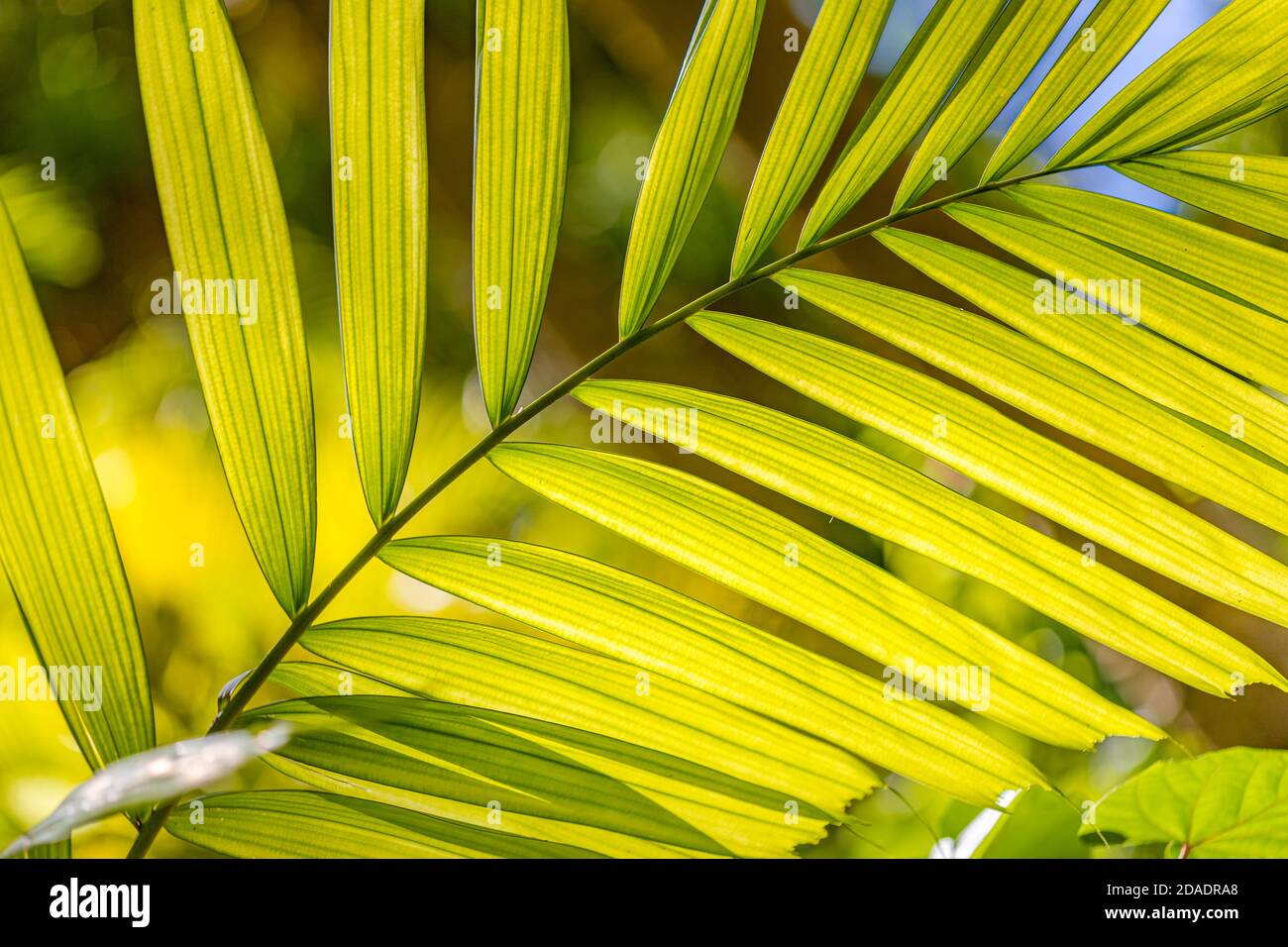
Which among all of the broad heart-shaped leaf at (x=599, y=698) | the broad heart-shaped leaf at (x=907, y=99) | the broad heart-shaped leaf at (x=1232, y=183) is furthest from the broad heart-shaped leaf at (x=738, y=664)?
the broad heart-shaped leaf at (x=1232, y=183)

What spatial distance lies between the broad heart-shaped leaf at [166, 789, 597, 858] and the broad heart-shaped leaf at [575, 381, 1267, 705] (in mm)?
218

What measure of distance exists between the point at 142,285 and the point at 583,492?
3.28 ft

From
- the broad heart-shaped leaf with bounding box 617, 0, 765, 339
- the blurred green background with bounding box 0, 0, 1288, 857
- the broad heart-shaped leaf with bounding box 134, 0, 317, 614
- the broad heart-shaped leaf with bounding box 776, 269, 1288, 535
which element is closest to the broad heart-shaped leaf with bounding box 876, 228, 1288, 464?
the broad heart-shaped leaf with bounding box 776, 269, 1288, 535

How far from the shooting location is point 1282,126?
105cm

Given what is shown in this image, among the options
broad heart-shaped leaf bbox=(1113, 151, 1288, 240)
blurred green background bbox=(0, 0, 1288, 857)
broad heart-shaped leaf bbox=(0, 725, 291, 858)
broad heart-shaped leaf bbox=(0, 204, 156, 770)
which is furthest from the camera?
blurred green background bbox=(0, 0, 1288, 857)

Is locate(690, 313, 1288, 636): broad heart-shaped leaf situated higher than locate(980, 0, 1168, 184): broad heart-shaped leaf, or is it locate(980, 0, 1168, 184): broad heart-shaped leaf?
locate(980, 0, 1168, 184): broad heart-shaped leaf

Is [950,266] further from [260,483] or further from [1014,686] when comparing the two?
[260,483]

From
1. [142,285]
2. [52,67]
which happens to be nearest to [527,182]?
[142,285]

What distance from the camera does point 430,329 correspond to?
1.16 m

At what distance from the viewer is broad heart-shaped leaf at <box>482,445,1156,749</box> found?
403 mm

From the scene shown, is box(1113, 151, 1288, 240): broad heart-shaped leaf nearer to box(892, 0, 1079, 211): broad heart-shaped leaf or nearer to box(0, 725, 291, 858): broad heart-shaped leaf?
box(892, 0, 1079, 211): broad heart-shaped leaf

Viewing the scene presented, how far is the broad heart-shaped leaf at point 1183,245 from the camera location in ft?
1.43

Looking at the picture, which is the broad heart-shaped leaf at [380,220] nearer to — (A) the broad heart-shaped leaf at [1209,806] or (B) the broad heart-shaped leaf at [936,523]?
(B) the broad heart-shaped leaf at [936,523]

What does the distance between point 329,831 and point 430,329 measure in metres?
0.90
